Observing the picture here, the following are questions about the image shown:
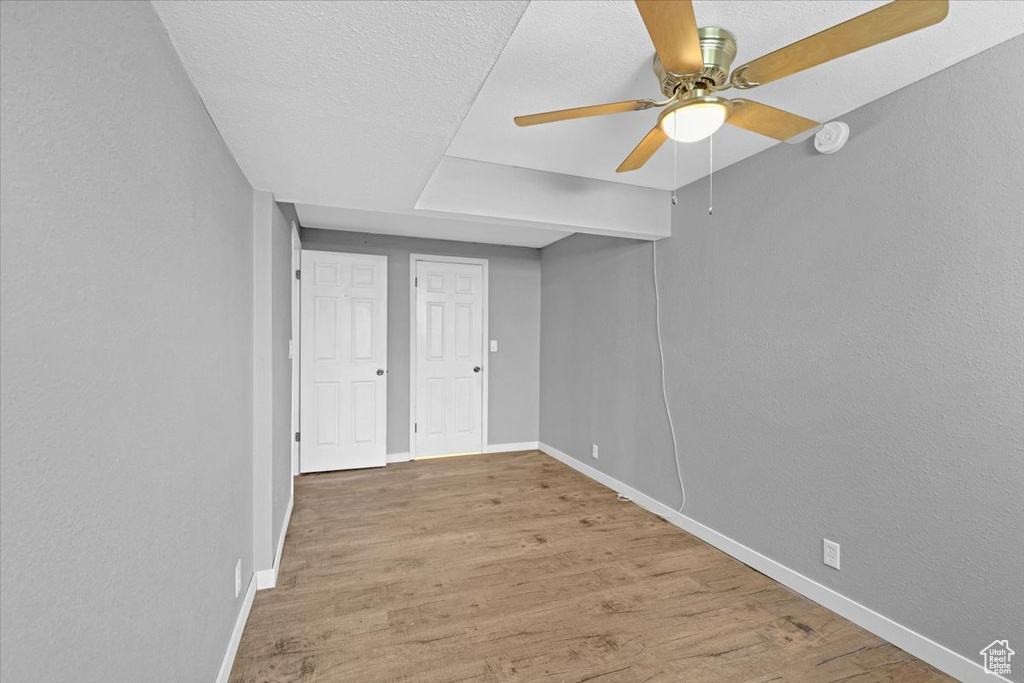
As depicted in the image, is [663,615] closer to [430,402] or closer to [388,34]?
[388,34]

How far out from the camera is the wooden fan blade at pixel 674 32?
111cm

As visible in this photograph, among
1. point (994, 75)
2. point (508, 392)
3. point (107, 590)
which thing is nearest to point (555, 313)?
point (508, 392)

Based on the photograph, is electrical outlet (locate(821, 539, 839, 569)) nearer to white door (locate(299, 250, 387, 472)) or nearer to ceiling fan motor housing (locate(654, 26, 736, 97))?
ceiling fan motor housing (locate(654, 26, 736, 97))

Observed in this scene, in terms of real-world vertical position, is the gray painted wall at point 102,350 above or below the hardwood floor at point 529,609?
above

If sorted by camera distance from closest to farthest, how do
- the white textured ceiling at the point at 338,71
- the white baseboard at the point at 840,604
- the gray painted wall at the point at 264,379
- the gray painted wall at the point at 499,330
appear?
the white textured ceiling at the point at 338,71, the white baseboard at the point at 840,604, the gray painted wall at the point at 264,379, the gray painted wall at the point at 499,330

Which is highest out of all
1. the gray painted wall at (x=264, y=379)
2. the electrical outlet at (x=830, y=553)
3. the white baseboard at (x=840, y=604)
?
the gray painted wall at (x=264, y=379)

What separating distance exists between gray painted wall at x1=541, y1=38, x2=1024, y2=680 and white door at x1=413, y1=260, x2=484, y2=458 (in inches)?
87.8

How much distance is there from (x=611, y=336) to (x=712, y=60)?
8.09 ft

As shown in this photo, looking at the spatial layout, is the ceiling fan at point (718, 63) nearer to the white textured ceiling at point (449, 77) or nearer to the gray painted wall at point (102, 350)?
the white textured ceiling at point (449, 77)

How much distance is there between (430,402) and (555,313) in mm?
1629

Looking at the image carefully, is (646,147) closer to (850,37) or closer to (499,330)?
(850,37)

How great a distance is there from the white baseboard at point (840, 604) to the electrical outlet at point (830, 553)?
131mm

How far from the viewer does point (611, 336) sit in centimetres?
388

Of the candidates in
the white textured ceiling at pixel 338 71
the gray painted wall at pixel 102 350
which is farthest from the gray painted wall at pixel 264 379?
the gray painted wall at pixel 102 350
